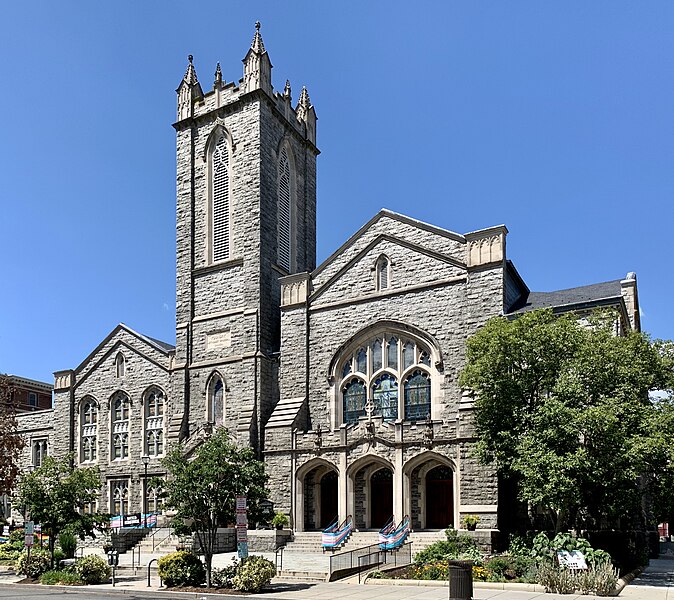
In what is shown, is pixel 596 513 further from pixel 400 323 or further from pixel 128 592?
pixel 128 592

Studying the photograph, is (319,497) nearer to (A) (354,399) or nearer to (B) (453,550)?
(A) (354,399)

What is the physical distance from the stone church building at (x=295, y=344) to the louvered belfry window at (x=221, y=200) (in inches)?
3.6

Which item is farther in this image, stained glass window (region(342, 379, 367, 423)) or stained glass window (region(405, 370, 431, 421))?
stained glass window (region(342, 379, 367, 423))

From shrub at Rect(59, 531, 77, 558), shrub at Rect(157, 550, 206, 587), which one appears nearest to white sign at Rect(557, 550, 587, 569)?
shrub at Rect(157, 550, 206, 587)

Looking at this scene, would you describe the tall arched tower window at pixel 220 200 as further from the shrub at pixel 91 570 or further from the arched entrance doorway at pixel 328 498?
the shrub at pixel 91 570

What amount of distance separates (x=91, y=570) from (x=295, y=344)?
14420 mm

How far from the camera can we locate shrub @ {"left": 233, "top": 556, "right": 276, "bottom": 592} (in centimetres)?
2083

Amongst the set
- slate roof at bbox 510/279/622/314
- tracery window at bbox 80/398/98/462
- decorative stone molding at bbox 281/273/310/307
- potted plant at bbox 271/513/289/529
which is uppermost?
decorative stone molding at bbox 281/273/310/307

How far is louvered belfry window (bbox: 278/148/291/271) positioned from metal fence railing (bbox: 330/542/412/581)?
18587 mm

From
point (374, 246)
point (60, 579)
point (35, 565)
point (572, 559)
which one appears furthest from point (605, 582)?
point (374, 246)

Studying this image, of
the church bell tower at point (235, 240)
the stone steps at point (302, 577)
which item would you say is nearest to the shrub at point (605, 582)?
the stone steps at point (302, 577)

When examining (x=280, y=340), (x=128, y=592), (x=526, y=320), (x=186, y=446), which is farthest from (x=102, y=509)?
(x=526, y=320)

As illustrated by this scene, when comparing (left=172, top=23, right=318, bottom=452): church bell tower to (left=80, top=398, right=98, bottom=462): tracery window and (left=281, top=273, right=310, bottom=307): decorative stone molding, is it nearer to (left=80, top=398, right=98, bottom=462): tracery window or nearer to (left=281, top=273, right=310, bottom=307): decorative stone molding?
(left=281, top=273, right=310, bottom=307): decorative stone molding

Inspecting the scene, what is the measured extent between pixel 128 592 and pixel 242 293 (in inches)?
742
